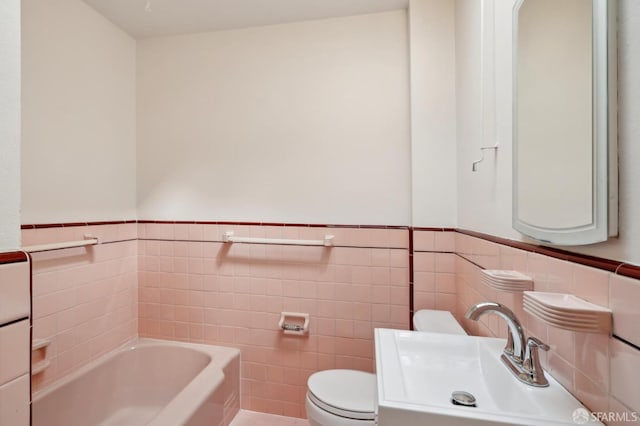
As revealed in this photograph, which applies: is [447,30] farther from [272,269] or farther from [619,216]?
[272,269]

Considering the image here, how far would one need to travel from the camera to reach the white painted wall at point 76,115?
1.39 meters

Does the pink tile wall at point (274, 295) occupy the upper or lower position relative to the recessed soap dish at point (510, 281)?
lower

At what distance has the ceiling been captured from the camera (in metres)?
1.64

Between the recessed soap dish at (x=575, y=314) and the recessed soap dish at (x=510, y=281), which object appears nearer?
the recessed soap dish at (x=575, y=314)

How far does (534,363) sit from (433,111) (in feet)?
4.27

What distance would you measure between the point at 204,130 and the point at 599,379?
2111 millimetres

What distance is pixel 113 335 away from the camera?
5.95ft

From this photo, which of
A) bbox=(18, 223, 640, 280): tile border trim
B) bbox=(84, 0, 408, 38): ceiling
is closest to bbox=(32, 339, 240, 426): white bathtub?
bbox=(18, 223, 640, 280): tile border trim

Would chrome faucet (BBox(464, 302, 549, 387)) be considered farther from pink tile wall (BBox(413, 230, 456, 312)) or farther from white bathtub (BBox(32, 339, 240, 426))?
white bathtub (BBox(32, 339, 240, 426))

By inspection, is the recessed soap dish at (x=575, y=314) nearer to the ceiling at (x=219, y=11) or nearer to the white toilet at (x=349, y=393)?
the white toilet at (x=349, y=393)

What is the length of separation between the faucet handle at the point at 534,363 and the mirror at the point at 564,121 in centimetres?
27

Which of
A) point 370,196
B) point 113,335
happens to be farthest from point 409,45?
point 113,335

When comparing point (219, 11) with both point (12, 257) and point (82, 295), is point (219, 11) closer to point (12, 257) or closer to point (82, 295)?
point (12, 257)

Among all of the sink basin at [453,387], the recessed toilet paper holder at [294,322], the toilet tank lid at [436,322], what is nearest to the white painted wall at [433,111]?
the toilet tank lid at [436,322]
